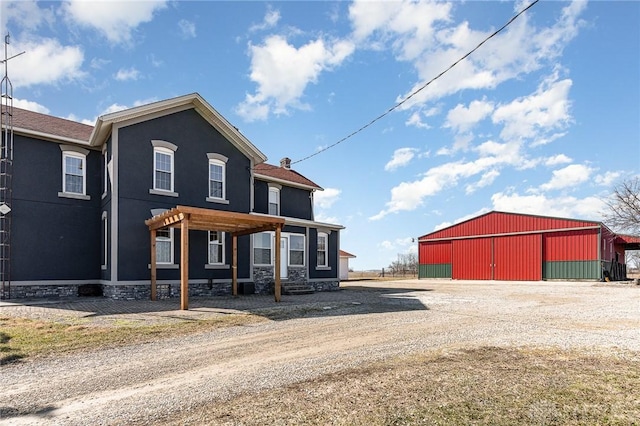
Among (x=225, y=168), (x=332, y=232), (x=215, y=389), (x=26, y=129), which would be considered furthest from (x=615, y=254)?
(x=26, y=129)

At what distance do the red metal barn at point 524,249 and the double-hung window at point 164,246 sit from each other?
82.8ft

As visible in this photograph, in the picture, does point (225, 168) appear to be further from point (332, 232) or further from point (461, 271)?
point (461, 271)

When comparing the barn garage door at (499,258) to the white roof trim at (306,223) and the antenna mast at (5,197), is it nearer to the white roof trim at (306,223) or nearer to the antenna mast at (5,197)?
the white roof trim at (306,223)

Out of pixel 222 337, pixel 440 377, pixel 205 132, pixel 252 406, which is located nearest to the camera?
pixel 252 406

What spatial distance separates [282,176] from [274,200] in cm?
168

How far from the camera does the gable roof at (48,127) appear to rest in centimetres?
1459

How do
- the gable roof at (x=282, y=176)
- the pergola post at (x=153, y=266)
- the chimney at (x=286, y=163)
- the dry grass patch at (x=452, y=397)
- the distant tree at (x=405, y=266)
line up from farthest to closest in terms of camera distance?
the distant tree at (x=405, y=266) → the chimney at (x=286, y=163) → the gable roof at (x=282, y=176) → the pergola post at (x=153, y=266) → the dry grass patch at (x=452, y=397)

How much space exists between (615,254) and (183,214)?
35.6 meters

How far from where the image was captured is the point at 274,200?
21453 millimetres

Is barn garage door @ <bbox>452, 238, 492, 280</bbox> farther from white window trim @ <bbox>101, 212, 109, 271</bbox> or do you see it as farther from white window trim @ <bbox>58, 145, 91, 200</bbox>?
white window trim @ <bbox>58, 145, 91, 200</bbox>

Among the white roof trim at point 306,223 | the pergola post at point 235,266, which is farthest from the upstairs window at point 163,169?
the white roof trim at point 306,223

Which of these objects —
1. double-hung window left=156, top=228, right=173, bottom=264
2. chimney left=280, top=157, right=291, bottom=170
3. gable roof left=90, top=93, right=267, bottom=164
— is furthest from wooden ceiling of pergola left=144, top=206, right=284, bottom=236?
chimney left=280, top=157, right=291, bottom=170

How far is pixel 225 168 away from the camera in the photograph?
1769 cm

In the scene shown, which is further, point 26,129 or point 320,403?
point 26,129
